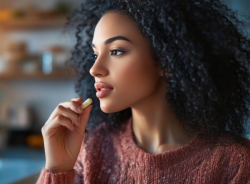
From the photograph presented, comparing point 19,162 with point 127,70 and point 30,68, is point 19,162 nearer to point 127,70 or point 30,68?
point 30,68

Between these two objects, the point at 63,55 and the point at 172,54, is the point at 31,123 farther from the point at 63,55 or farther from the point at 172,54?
the point at 172,54

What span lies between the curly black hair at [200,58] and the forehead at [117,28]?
20 mm

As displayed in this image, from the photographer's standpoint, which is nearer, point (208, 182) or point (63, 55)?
point (208, 182)

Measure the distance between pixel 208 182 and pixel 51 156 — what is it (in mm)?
490

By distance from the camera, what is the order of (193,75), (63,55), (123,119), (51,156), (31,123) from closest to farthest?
(193,75) → (51,156) → (123,119) → (63,55) → (31,123)

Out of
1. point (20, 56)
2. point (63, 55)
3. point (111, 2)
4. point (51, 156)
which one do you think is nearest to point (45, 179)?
point (51, 156)

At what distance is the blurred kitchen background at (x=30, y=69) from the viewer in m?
2.07

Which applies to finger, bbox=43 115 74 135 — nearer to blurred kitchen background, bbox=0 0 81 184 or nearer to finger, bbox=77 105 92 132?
finger, bbox=77 105 92 132

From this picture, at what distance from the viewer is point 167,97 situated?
853 mm

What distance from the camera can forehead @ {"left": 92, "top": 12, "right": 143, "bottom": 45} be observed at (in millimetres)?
797

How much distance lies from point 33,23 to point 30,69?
0.36m

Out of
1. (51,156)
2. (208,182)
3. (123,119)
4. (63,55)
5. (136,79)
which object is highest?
(63,55)

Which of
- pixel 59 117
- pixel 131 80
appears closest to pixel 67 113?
pixel 59 117

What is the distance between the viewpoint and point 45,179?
2.68ft
